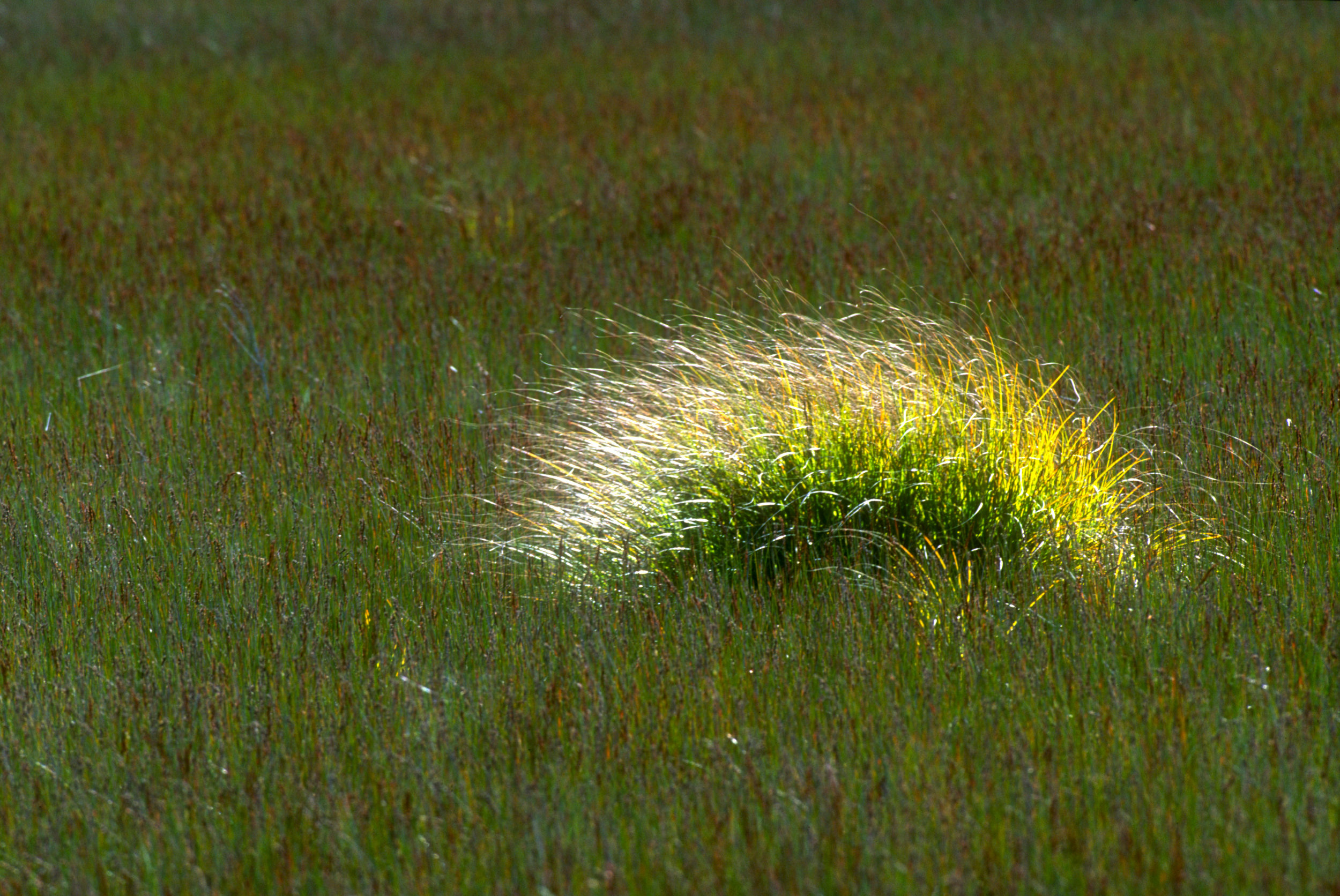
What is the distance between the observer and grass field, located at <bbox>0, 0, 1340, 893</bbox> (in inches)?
98.7

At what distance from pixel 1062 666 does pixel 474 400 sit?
9.58ft

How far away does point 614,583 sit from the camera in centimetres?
366

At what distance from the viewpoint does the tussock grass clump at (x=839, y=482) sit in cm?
360

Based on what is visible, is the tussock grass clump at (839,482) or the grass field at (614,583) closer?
the grass field at (614,583)

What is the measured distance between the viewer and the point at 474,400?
538 centimetres

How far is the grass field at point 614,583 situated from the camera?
251cm

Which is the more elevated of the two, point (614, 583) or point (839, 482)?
point (839, 482)

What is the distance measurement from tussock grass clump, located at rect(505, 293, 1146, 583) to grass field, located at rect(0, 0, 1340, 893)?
0.52 ft

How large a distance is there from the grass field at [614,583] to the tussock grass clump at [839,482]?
6.3 inches

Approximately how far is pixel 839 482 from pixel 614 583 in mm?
636

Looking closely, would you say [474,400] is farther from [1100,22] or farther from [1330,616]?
[1100,22]

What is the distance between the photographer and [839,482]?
12.0 feet

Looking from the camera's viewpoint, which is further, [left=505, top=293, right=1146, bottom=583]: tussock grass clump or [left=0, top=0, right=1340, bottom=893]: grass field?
[left=505, top=293, right=1146, bottom=583]: tussock grass clump

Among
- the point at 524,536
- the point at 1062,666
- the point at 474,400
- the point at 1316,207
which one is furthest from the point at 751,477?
the point at 1316,207
